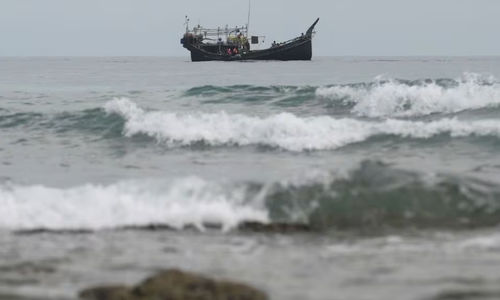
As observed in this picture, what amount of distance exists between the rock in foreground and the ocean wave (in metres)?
Answer: 2.35

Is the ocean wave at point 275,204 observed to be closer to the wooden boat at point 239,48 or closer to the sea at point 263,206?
the sea at point 263,206

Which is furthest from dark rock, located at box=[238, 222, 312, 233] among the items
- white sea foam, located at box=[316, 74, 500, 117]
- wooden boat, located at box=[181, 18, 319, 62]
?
wooden boat, located at box=[181, 18, 319, 62]

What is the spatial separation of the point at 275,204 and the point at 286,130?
607 cm

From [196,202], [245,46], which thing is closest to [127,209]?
[196,202]

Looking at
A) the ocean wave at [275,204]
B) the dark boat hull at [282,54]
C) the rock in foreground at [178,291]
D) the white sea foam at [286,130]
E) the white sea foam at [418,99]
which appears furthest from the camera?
the dark boat hull at [282,54]

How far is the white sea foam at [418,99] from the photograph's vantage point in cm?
1627

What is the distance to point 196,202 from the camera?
7750mm

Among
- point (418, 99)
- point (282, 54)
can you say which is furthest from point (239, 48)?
point (418, 99)

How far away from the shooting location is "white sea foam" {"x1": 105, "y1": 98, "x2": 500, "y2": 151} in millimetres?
12664

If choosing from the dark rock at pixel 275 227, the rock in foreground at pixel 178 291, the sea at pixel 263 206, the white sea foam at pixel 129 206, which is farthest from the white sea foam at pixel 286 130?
the rock in foreground at pixel 178 291

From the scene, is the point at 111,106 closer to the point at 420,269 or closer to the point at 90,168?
the point at 90,168

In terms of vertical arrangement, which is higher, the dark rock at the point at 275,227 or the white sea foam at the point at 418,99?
the white sea foam at the point at 418,99

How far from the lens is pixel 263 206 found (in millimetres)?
7617

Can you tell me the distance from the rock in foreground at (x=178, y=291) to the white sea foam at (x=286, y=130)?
7.79m
